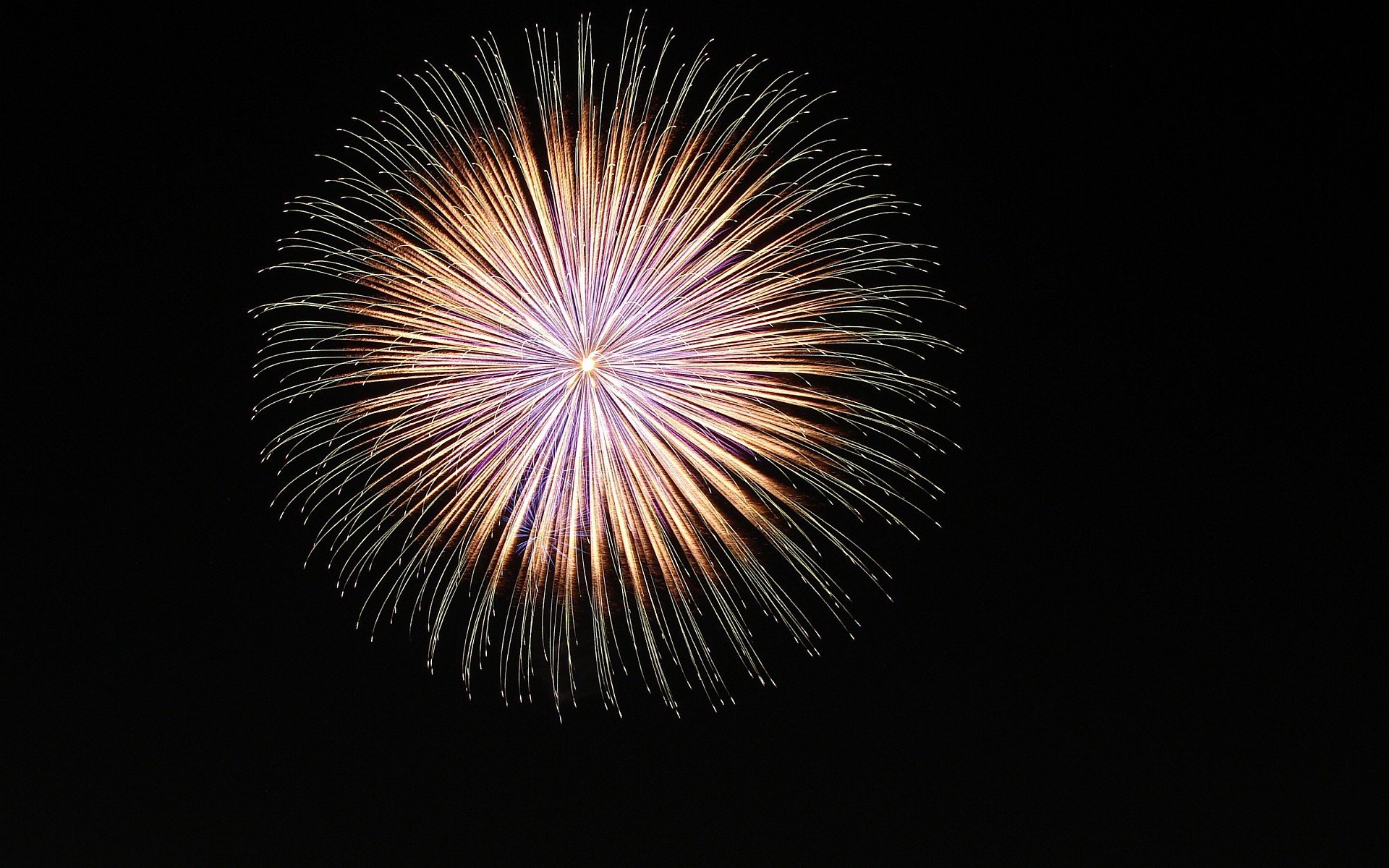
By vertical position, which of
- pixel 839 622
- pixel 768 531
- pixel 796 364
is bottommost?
pixel 839 622

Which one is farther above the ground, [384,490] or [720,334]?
[384,490]

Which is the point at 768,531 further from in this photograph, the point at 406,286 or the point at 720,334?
the point at 406,286

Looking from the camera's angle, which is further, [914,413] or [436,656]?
[436,656]

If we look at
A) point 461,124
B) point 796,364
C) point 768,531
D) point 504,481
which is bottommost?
point 768,531

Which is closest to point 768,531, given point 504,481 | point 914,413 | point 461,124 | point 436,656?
point 914,413

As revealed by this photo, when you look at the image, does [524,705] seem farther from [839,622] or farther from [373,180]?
[373,180]

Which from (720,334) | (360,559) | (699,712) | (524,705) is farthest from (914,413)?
(360,559)
